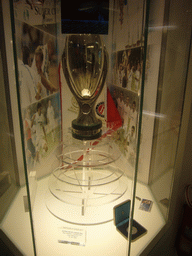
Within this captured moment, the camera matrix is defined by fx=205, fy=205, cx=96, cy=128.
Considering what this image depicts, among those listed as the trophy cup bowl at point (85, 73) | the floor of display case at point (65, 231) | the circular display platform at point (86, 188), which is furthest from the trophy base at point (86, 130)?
the floor of display case at point (65, 231)

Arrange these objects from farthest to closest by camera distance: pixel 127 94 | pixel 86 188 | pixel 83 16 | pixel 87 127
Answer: pixel 86 188, pixel 127 94, pixel 87 127, pixel 83 16

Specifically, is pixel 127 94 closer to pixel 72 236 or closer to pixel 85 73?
pixel 85 73

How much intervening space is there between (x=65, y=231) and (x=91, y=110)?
580mm

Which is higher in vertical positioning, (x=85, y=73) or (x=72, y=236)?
(x=85, y=73)

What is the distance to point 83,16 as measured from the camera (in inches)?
34.6

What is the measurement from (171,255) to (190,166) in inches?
22.7

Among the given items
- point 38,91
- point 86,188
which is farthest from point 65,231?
point 38,91

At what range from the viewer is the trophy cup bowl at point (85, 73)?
3.04 feet

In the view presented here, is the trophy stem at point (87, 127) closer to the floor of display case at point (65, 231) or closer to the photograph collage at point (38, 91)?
the photograph collage at point (38, 91)

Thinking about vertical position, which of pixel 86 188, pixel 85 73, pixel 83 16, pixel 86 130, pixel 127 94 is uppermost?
pixel 83 16

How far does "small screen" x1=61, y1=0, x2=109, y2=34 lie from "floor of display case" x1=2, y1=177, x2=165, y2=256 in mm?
811

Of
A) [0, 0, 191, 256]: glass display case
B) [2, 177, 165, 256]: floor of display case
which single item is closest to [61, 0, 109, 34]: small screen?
[0, 0, 191, 256]: glass display case

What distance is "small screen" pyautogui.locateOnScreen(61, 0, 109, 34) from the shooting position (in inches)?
34.5

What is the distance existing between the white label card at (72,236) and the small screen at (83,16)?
35.2 inches
